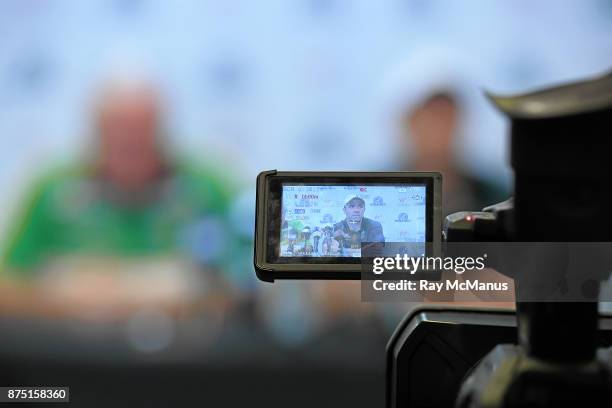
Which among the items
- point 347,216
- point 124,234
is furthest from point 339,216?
point 124,234

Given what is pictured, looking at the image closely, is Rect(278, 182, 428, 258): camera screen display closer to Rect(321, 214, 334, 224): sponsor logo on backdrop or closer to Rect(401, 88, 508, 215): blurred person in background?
Rect(321, 214, 334, 224): sponsor logo on backdrop

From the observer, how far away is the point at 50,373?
1873 millimetres

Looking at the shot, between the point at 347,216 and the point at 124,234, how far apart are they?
1311 mm

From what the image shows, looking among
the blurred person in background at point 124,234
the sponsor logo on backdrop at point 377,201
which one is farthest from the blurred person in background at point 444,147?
the sponsor logo on backdrop at point 377,201

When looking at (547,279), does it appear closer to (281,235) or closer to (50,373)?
(281,235)

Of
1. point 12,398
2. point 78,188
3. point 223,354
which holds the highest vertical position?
point 78,188

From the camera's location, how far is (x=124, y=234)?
1844mm

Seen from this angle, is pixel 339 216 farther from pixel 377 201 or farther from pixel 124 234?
pixel 124 234

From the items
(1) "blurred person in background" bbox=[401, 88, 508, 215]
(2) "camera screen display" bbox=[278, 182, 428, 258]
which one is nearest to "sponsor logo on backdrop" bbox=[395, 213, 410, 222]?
(2) "camera screen display" bbox=[278, 182, 428, 258]

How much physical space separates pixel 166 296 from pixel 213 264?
16cm

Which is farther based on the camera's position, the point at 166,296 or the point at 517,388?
the point at 166,296

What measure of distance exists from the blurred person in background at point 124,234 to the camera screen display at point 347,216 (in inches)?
46.1

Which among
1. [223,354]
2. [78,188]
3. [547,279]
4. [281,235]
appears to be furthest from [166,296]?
[547,279]

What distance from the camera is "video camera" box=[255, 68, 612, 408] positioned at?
395 millimetres
